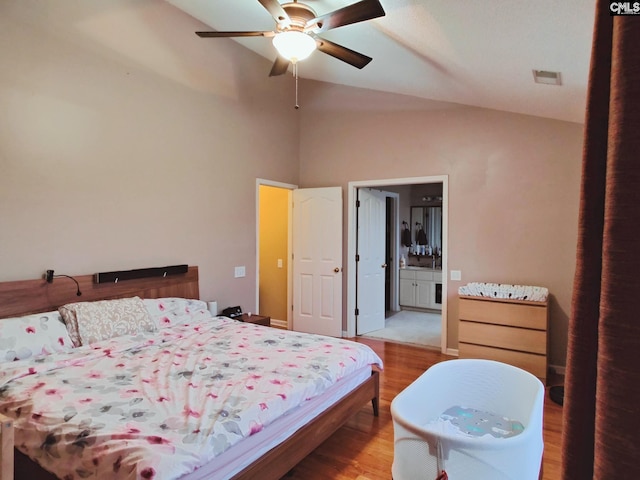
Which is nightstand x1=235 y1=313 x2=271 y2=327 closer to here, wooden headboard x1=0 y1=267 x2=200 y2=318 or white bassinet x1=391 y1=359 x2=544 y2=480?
wooden headboard x1=0 y1=267 x2=200 y2=318

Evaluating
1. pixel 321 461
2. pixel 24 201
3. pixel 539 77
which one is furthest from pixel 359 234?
pixel 24 201

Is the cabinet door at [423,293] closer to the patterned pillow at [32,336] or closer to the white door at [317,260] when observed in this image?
the white door at [317,260]

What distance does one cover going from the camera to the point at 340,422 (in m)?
2.63

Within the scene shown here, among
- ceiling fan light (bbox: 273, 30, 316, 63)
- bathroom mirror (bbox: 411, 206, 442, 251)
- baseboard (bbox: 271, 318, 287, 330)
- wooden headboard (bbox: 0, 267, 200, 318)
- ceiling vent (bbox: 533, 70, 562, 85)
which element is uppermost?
ceiling fan light (bbox: 273, 30, 316, 63)

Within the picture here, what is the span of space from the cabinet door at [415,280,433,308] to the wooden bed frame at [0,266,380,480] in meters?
4.18

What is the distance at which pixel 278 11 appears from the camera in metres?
2.44

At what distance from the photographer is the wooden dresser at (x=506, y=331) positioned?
12.5 feet

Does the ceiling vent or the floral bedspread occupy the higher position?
the ceiling vent

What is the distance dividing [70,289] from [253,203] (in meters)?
2.33

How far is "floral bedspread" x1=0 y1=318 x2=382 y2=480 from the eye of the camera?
158 centimetres

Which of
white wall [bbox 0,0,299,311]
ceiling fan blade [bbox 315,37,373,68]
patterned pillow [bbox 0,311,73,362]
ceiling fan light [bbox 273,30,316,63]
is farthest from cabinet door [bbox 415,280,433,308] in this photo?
patterned pillow [bbox 0,311,73,362]

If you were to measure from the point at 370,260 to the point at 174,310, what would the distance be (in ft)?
9.79

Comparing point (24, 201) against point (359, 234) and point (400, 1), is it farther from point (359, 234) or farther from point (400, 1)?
point (359, 234)

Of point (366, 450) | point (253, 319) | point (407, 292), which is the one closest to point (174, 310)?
point (253, 319)
